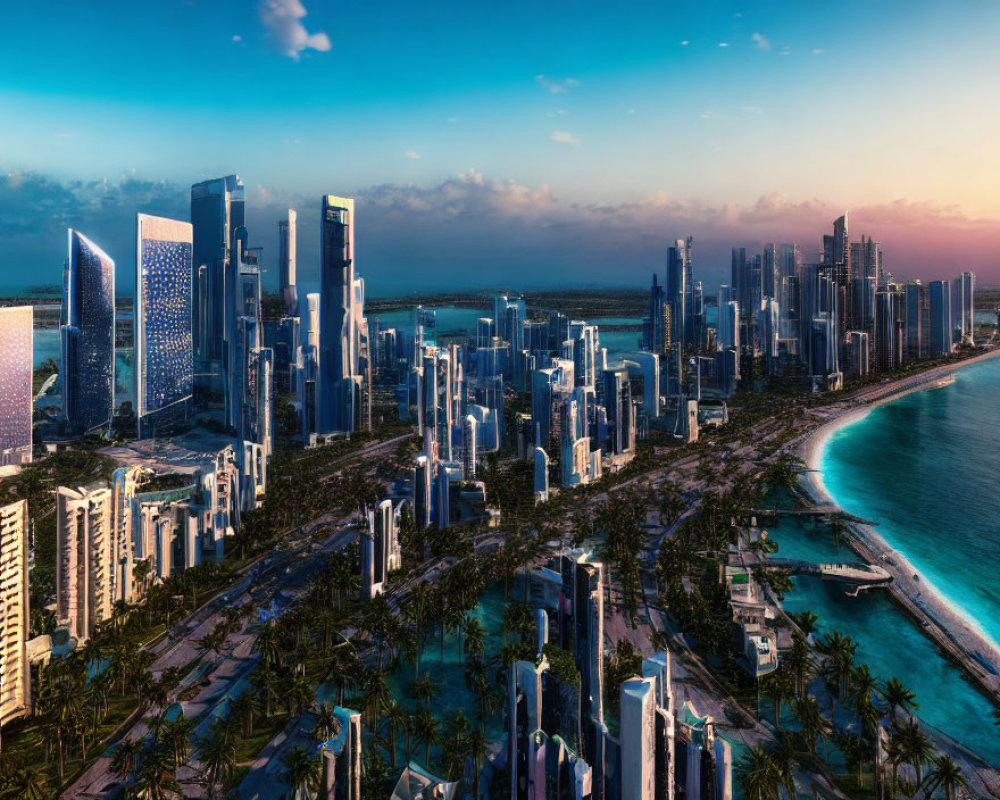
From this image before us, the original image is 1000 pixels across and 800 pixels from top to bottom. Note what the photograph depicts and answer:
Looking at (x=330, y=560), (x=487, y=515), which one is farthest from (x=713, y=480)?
(x=330, y=560)

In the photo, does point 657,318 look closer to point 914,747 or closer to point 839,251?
point 839,251

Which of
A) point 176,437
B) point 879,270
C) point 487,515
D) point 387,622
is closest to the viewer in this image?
point 387,622

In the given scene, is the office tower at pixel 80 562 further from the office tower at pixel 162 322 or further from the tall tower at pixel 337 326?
the office tower at pixel 162 322

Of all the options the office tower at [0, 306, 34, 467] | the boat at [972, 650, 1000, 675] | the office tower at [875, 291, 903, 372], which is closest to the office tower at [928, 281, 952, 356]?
the office tower at [875, 291, 903, 372]

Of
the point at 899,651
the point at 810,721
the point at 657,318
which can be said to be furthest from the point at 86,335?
the point at 657,318

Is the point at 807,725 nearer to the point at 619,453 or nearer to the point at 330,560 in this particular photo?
the point at 330,560

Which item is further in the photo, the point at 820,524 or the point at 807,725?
the point at 820,524

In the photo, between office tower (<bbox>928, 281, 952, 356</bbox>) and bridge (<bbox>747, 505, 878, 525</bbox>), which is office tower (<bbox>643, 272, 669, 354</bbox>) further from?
bridge (<bbox>747, 505, 878, 525</bbox>)
